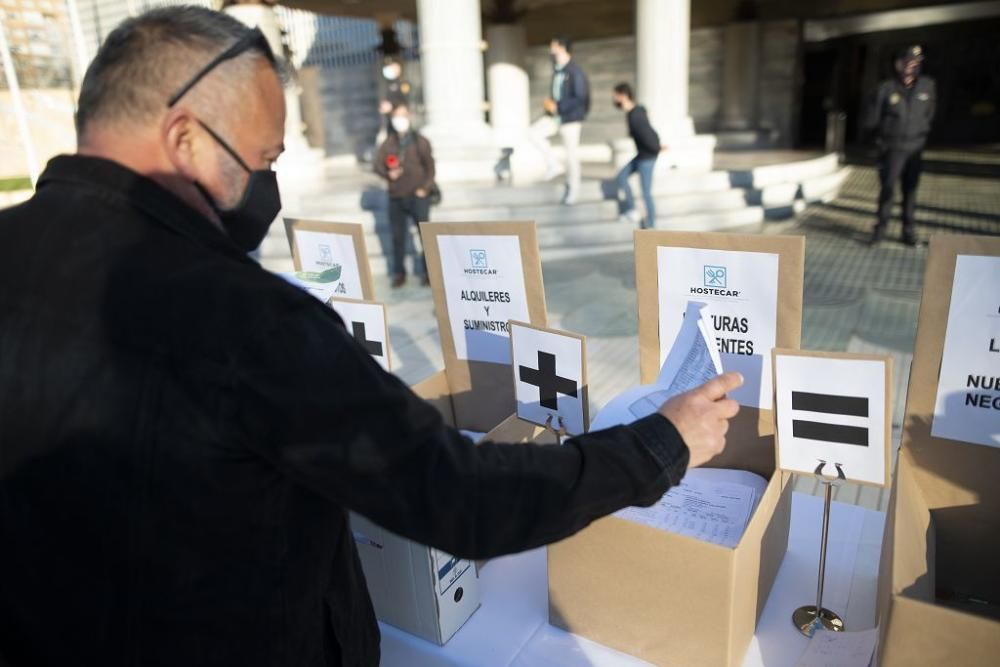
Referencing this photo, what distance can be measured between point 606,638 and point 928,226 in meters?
7.36

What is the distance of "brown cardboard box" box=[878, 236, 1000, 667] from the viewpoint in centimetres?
84

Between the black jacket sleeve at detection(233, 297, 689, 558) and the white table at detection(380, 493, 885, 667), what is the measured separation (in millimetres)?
473

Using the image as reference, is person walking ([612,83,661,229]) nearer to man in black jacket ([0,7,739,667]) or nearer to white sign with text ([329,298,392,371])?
white sign with text ([329,298,392,371])

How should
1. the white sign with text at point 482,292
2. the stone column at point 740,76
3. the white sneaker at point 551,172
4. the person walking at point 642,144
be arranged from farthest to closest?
1. the stone column at point 740,76
2. the white sneaker at point 551,172
3. the person walking at point 642,144
4. the white sign with text at point 482,292

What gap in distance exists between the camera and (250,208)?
→ 94 cm

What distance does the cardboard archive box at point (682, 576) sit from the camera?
102cm

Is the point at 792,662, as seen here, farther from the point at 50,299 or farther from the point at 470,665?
the point at 50,299

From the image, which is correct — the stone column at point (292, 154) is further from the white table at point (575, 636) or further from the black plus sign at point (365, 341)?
the white table at point (575, 636)

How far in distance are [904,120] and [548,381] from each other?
5.83 m

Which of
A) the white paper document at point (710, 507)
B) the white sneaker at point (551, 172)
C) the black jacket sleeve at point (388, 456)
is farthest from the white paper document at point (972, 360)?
the white sneaker at point (551, 172)

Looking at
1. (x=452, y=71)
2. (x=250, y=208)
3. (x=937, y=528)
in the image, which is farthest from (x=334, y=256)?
(x=452, y=71)

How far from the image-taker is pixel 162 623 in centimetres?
77

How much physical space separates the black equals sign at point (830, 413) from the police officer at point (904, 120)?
578 cm

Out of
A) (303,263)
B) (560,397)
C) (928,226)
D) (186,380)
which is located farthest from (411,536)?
(928,226)
